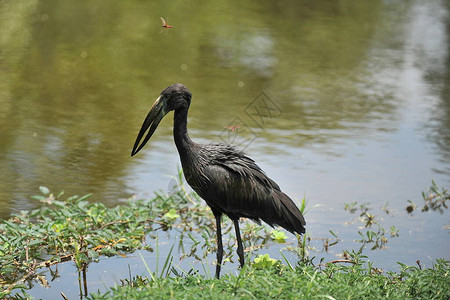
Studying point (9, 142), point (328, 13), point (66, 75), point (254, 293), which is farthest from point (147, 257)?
point (328, 13)

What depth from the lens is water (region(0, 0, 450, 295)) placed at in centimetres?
712

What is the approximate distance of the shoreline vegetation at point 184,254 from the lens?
4.42 metres


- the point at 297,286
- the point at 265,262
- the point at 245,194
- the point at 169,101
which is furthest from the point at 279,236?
the point at 297,286

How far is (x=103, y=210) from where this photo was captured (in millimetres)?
6273

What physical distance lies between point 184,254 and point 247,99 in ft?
13.7

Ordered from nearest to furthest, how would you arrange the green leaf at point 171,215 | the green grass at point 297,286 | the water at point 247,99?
1. the green grass at point 297,286
2. the green leaf at point 171,215
3. the water at point 247,99

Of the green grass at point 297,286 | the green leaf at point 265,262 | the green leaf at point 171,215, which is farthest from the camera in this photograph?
the green leaf at point 171,215

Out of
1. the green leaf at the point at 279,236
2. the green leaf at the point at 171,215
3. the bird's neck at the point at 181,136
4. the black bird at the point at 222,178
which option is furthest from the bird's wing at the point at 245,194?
the green leaf at the point at 171,215

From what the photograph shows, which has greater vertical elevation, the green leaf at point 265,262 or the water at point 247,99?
the water at point 247,99

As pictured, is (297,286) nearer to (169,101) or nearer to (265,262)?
(265,262)

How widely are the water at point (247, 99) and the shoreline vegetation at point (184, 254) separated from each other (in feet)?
0.72

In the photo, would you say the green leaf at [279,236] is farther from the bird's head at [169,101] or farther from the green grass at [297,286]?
the bird's head at [169,101]

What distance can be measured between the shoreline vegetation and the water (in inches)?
8.6

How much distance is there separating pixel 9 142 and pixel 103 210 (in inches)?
86.9
